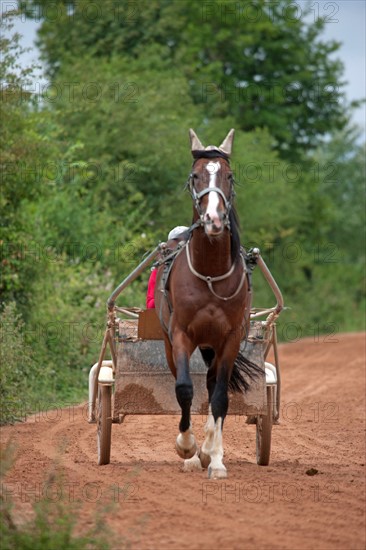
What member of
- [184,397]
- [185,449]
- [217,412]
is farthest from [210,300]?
[185,449]

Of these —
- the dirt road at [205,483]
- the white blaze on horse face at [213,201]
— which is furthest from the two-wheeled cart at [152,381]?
the white blaze on horse face at [213,201]

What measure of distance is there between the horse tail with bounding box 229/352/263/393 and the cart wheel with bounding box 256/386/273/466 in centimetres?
27

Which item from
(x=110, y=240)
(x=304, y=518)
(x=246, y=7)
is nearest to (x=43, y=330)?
(x=110, y=240)

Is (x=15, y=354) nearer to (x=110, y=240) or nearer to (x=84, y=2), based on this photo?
(x=110, y=240)

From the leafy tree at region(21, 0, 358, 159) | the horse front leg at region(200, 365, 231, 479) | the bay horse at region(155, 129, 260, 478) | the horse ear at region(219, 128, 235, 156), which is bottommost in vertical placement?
the horse front leg at region(200, 365, 231, 479)

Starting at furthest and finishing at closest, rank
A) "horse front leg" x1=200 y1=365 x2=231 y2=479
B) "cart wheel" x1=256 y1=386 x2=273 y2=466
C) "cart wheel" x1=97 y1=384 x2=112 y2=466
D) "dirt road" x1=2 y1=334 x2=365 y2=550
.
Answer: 1. "cart wheel" x1=256 y1=386 x2=273 y2=466
2. "cart wheel" x1=97 y1=384 x2=112 y2=466
3. "horse front leg" x1=200 y1=365 x2=231 y2=479
4. "dirt road" x1=2 y1=334 x2=365 y2=550

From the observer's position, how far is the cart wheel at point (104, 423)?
9055 mm

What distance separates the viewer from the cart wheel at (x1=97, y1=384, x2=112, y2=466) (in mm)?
9055

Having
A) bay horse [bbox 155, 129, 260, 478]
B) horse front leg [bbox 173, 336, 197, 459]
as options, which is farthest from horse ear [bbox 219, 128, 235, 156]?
horse front leg [bbox 173, 336, 197, 459]

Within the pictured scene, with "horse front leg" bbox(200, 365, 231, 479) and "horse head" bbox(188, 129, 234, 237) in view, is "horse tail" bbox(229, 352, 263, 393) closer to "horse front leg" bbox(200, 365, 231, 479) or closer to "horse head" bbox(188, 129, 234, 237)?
"horse front leg" bbox(200, 365, 231, 479)

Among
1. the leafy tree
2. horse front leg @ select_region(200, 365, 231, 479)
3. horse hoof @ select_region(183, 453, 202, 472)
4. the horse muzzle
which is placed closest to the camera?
the horse muzzle

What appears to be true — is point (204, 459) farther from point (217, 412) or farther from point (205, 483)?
point (205, 483)

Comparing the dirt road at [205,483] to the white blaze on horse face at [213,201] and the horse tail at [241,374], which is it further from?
the white blaze on horse face at [213,201]

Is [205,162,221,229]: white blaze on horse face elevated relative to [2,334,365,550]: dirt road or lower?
elevated
